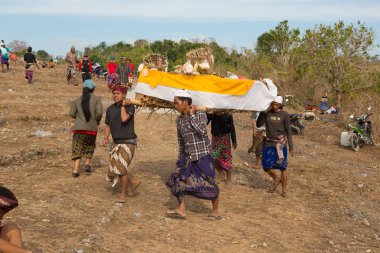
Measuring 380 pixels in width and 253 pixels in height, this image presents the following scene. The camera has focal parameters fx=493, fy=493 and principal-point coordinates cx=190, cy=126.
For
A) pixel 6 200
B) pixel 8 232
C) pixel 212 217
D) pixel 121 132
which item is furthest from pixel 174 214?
pixel 6 200

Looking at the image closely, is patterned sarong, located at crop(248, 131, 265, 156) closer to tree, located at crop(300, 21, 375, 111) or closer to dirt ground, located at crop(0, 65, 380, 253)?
dirt ground, located at crop(0, 65, 380, 253)

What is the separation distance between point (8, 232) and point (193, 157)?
2.78 metres

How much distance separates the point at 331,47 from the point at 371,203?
11.1 meters

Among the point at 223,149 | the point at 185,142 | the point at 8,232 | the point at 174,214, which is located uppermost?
the point at 185,142

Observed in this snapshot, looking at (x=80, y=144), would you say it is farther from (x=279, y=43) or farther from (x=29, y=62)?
(x=279, y=43)

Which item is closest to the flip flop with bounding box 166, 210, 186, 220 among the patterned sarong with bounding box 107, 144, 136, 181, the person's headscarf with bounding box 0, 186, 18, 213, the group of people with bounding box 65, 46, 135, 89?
the patterned sarong with bounding box 107, 144, 136, 181

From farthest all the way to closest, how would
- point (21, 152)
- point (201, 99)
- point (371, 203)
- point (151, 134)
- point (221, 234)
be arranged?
point (151, 134) → point (21, 152) → point (371, 203) → point (201, 99) → point (221, 234)

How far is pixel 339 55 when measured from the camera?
18.4 metres

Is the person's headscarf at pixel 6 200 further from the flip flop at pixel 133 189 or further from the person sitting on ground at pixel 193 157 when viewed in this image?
the flip flop at pixel 133 189

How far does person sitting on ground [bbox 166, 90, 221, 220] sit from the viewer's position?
6027 mm

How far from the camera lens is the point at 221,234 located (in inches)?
231

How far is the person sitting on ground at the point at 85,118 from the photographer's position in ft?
24.4

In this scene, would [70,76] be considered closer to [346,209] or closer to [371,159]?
[371,159]

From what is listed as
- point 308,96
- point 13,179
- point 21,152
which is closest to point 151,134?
point 21,152
